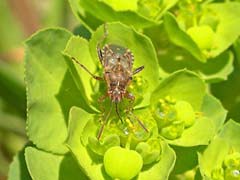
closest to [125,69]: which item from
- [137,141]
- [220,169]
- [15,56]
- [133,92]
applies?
[133,92]

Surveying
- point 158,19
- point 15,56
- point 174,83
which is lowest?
point 15,56

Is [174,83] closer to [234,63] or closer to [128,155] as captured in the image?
[128,155]

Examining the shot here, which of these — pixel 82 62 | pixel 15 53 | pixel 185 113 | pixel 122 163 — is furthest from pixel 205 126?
pixel 15 53

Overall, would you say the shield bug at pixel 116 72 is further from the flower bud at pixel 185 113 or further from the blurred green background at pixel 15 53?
the blurred green background at pixel 15 53

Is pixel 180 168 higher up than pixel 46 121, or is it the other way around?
pixel 46 121

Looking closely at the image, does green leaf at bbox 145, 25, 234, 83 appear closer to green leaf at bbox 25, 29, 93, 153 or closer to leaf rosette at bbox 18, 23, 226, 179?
leaf rosette at bbox 18, 23, 226, 179

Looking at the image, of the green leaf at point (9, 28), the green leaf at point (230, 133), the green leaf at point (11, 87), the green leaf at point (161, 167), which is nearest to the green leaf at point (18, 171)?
the green leaf at point (161, 167)
